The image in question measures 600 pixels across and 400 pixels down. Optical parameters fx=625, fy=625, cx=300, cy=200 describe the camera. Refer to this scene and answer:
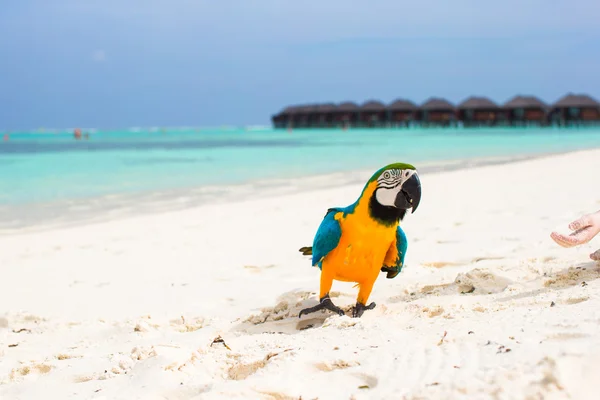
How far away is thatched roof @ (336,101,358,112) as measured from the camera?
6825 cm

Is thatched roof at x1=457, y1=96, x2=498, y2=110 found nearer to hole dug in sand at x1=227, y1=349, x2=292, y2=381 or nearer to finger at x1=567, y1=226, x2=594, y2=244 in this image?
finger at x1=567, y1=226, x2=594, y2=244

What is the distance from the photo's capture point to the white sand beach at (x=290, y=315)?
1.86 meters

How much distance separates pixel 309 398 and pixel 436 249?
2.95 m

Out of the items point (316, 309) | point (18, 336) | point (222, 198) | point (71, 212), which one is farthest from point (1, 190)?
point (316, 309)

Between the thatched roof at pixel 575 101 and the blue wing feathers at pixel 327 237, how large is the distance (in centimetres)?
5548

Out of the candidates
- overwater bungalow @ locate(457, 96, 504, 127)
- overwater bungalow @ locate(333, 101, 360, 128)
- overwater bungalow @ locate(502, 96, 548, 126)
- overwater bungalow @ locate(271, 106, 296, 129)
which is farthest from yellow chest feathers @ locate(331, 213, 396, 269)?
overwater bungalow @ locate(271, 106, 296, 129)

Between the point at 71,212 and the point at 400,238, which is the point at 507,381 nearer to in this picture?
the point at 400,238

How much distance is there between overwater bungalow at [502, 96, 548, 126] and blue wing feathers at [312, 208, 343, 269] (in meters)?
56.7

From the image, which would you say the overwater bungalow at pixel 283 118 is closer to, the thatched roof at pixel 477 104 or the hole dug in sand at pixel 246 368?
the thatched roof at pixel 477 104

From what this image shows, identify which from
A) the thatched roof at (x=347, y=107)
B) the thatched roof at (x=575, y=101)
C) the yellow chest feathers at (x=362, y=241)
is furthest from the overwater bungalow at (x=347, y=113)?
the yellow chest feathers at (x=362, y=241)

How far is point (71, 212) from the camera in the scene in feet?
30.3

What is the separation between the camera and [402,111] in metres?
64.4

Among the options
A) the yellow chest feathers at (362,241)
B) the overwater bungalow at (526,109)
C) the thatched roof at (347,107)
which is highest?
the thatched roof at (347,107)

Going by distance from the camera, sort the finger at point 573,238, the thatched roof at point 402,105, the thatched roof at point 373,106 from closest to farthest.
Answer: the finger at point 573,238
the thatched roof at point 402,105
the thatched roof at point 373,106
